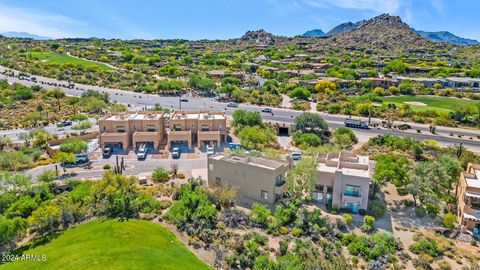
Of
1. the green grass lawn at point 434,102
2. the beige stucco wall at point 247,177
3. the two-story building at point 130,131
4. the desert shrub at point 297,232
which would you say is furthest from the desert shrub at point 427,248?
the green grass lawn at point 434,102

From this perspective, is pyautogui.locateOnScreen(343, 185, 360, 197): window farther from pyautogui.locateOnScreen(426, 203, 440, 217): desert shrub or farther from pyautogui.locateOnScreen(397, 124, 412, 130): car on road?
pyautogui.locateOnScreen(397, 124, 412, 130): car on road

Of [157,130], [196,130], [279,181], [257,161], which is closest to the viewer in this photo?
[279,181]

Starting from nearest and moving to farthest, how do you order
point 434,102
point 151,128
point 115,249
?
point 115,249 → point 151,128 → point 434,102

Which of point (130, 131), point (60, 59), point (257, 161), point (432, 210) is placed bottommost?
point (432, 210)

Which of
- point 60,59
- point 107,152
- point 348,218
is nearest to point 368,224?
point 348,218

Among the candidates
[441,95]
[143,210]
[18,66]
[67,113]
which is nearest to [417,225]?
[143,210]

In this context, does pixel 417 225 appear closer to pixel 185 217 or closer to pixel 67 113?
pixel 185 217

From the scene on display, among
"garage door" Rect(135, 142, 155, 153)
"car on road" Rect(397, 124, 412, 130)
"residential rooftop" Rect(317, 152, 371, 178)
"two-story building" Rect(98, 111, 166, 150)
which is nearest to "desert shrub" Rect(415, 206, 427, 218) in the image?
"residential rooftop" Rect(317, 152, 371, 178)

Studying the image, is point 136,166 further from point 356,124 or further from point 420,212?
point 356,124

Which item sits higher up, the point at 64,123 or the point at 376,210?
the point at 64,123
